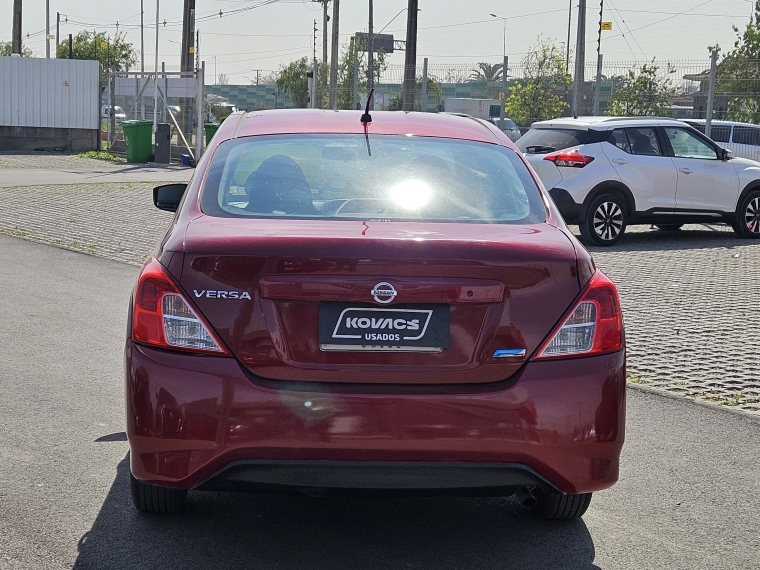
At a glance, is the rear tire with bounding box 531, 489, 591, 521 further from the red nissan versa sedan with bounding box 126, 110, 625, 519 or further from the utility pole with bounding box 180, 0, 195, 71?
the utility pole with bounding box 180, 0, 195, 71

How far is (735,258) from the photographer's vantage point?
13984 mm

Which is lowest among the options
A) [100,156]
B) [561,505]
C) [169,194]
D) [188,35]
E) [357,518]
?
[357,518]

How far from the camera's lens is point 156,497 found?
13.5 feet

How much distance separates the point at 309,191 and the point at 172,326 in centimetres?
92

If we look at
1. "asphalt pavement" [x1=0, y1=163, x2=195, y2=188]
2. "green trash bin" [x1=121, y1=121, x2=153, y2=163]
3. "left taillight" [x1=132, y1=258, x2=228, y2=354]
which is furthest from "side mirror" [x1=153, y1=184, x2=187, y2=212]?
"green trash bin" [x1=121, y1=121, x2=153, y2=163]

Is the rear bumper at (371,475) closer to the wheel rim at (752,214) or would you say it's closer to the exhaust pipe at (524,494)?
the exhaust pipe at (524,494)

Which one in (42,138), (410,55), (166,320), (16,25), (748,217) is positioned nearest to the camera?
(166,320)

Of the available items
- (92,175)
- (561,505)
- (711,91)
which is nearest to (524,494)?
A: (561,505)

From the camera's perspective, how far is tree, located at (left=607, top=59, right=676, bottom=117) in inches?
1005

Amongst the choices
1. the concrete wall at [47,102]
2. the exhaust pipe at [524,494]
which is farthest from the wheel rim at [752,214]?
the concrete wall at [47,102]

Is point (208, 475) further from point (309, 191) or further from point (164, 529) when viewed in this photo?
point (309, 191)

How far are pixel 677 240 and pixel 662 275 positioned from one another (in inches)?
168

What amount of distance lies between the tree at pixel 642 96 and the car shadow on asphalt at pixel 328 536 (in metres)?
22.3

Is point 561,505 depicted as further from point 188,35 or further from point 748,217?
point 188,35
